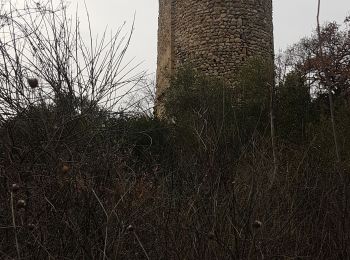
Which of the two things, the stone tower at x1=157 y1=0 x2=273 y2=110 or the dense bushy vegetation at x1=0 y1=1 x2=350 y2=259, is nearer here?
the dense bushy vegetation at x1=0 y1=1 x2=350 y2=259

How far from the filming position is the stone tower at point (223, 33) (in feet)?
43.8

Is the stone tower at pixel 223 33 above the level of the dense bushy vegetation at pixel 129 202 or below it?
above

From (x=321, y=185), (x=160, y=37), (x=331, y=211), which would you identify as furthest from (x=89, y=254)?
(x=160, y=37)

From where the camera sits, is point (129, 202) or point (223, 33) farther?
point (223, 33)

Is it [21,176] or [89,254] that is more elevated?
[21,176]

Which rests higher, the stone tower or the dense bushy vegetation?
the stone tower

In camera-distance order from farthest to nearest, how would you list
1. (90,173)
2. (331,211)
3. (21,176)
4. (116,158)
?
(116,158) → (331,211) → (90,173) → (21,176)

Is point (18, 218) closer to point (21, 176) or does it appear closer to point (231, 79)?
point (21, 176)

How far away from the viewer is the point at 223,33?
13336 mm

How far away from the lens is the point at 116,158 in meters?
3.81

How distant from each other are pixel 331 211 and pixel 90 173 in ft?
5.66

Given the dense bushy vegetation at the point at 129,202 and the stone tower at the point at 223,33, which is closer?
the dense bushy vegetation at the point at 129,202

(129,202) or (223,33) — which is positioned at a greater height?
(223,33)

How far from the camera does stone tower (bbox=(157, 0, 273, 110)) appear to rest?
525 inches
